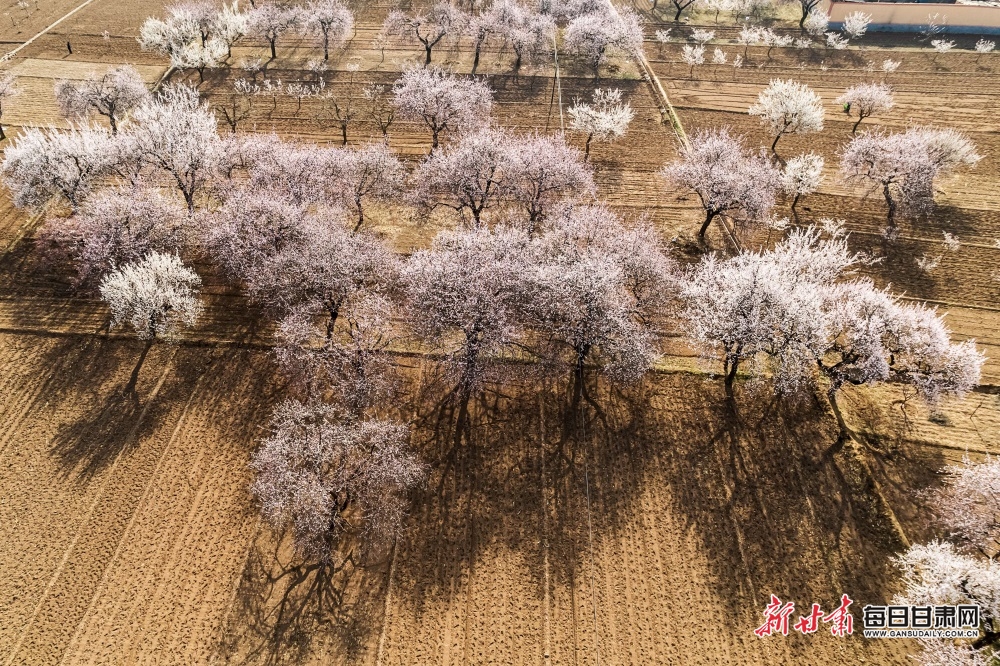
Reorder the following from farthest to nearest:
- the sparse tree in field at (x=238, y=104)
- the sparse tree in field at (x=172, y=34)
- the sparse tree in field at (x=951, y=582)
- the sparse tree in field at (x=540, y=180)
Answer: the sparse tree in field at (x=172, y=34)
the sparse tree in field at (x=238, y=104)
the sparse tree in field at (x=540, y=180)
the sparse tree in field at (x=951, y=582)

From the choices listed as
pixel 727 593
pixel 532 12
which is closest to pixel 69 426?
pixel 727 593

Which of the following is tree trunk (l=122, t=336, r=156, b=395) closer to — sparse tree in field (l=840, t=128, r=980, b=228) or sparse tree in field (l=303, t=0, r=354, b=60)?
sparse tree in field (l=303, t=0, r=354, b=60)

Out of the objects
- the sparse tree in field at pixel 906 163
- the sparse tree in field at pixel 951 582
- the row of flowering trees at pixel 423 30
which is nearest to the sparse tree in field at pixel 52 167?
the row of flowering trees at pixel 423 30

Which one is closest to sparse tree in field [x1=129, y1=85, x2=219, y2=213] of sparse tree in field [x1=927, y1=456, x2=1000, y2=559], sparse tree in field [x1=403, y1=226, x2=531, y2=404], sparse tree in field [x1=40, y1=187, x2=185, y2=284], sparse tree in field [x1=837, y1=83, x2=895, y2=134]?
sparse tree in field [x1=40, y1=187, x2=185, y2=284]
